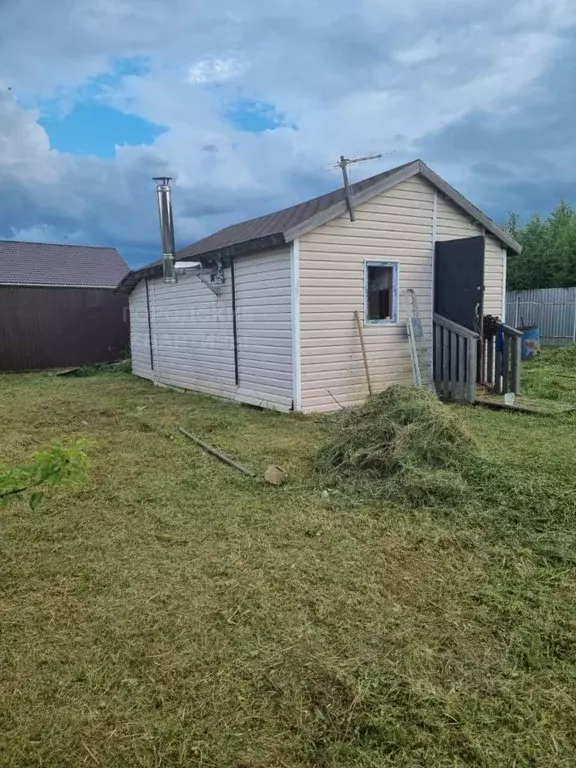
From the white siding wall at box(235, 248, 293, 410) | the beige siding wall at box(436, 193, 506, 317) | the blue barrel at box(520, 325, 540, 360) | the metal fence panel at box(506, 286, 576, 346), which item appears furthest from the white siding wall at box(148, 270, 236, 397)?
the metal fence panel at box(506, 286, 576, 346)

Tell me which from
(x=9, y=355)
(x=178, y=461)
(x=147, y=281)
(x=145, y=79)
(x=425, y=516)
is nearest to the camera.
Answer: (x=425, y=516)

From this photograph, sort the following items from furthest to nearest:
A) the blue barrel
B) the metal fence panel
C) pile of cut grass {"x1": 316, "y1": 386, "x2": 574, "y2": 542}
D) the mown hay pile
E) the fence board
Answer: the metal fence panel → the fence board → the blue barrel → the mown hay pile → pile of cut grass {"x1": 316, "y1": 386, "x2": 574, "y2": 542}

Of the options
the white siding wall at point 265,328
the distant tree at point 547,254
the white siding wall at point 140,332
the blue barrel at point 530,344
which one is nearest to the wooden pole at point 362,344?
the white siding wall at point 265,328

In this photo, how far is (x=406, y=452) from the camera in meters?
4.24

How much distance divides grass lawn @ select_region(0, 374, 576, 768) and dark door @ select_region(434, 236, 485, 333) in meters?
3.83

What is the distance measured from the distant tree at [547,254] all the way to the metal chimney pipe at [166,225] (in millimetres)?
15800

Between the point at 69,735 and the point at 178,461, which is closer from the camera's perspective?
the point at 69,735

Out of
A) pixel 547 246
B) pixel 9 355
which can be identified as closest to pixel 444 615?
pixel 9 355

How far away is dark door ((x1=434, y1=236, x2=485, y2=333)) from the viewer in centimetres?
758

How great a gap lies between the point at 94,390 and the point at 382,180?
7376 millimetres

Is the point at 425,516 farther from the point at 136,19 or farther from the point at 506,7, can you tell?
the point at 506,7

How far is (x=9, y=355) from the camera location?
602 inches

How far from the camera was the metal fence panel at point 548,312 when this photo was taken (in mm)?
16219

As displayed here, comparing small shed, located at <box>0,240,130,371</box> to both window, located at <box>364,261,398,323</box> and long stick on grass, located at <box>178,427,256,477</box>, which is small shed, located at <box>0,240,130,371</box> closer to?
window, located at <box>364,261,398,323</box>
